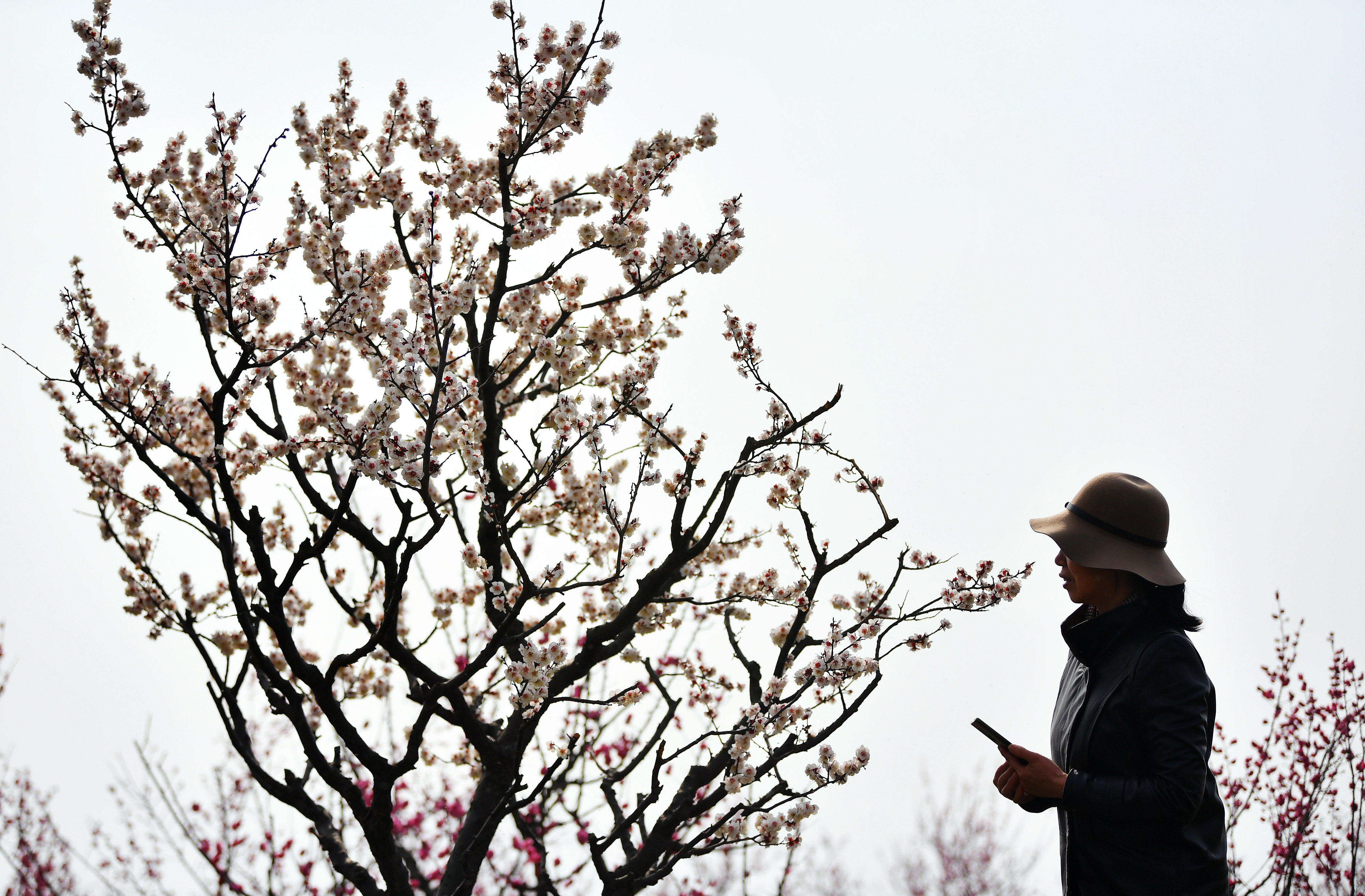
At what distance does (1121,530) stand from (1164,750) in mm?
460

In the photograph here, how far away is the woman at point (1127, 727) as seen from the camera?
1.73 meters

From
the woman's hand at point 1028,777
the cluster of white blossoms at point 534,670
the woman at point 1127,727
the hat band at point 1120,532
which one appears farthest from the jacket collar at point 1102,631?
the cluster of white blossoms at point 534,670

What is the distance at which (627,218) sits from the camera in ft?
12.5

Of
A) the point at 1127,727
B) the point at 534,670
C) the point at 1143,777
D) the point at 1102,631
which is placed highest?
the point at 534,670

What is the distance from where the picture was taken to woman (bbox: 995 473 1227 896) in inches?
68.3

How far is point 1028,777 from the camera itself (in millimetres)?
1826

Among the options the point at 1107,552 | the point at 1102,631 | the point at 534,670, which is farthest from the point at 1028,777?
the point at 534,670

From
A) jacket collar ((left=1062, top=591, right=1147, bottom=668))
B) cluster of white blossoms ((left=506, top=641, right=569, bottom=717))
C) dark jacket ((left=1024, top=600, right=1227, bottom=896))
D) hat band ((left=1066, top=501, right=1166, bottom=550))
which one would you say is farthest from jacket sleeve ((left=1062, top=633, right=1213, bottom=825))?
cluster of white blossoms ((left=506, top=641, right=569, bottom=717))

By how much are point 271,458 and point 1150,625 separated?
10.1 feet

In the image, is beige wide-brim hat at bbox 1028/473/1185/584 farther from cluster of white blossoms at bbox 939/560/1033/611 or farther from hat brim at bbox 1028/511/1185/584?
cluster of white blossoms at bbox 939/560/1033/611

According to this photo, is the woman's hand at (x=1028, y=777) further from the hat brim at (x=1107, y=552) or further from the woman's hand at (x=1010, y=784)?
the hat brim at (x=1107, y=552)

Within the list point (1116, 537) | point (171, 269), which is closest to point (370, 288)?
point (171, 269)

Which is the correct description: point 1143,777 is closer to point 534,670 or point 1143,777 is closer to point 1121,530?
point 1121,530

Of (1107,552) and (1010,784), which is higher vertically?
(1107,552)
